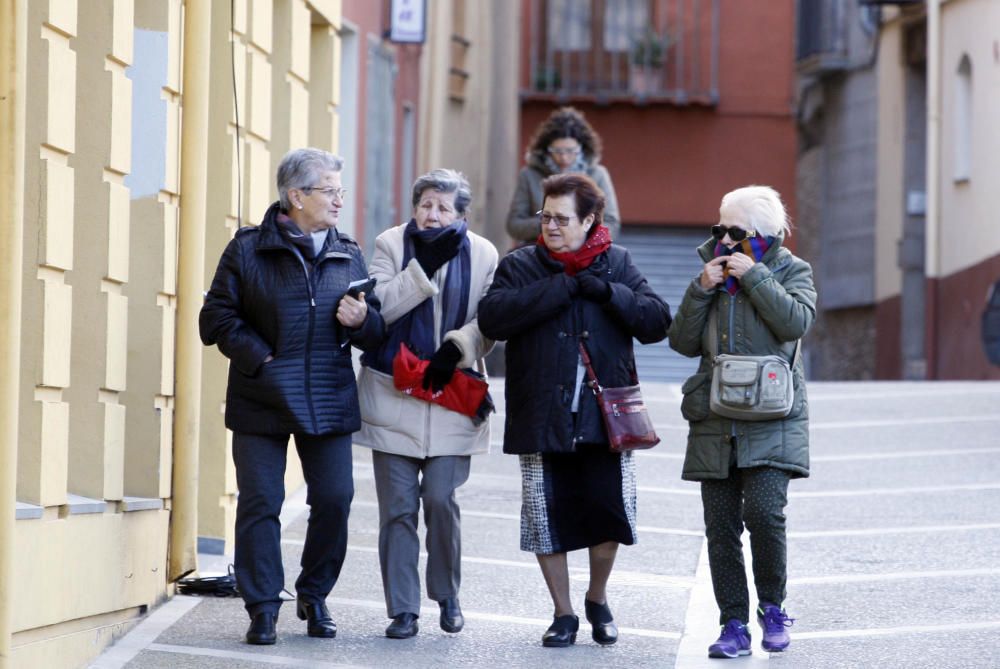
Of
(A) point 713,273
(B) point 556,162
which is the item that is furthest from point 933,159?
(A) point 713,273

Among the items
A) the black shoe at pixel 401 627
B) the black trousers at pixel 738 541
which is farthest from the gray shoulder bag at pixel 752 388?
the black shoe at pixel 401 627

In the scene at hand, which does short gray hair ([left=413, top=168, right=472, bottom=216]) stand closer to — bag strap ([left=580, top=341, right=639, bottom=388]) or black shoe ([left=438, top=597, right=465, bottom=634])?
bag strap ([left=580, top=341, right=639, bottom=388])

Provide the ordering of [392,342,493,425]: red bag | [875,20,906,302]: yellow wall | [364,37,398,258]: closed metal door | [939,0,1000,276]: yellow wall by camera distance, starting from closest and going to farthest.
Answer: [392,342,493,425]: red bag
[364,37,398,258]: closed metal door
[939,0,1000,276]: yellow wall
[875,20,906,302]: yellow wall

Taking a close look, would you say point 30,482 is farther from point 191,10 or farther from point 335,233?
point 191,10

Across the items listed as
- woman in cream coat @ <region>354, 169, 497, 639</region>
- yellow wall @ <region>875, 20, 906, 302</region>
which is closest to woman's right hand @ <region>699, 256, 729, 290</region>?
woman in cream coat @ <region>354, 169, 497, 639</region>

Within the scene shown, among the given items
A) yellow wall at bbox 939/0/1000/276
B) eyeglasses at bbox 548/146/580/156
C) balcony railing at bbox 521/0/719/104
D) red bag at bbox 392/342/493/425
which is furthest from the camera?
balcony railing at bbox 521/0/719/104

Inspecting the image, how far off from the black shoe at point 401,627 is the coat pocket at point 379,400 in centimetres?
74

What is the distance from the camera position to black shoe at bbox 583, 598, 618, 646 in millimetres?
7574

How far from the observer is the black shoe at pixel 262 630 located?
746cm

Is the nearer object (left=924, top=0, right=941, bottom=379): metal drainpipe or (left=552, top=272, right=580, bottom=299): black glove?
(left=552, top=272, right=580, bottom=299): black glove

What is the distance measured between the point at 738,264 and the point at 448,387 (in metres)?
1.25

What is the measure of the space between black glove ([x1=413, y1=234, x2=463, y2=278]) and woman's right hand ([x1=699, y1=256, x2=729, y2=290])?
1.02 m

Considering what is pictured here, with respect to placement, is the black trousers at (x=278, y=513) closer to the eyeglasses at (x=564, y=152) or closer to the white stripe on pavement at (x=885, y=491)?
the eyeglasses at (x=564, y=152)

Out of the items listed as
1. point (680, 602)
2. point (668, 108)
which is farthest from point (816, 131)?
point (680, 602)
